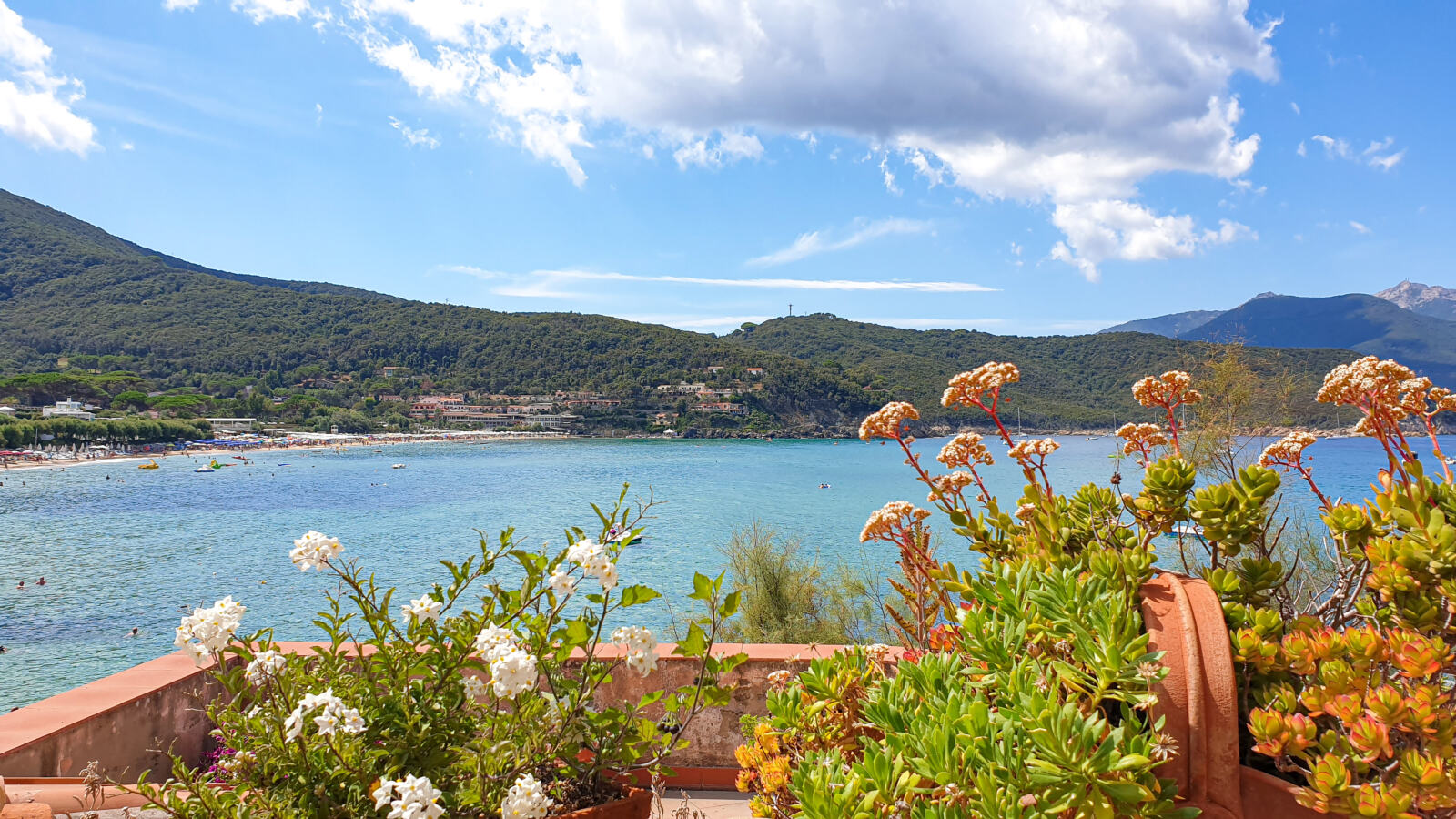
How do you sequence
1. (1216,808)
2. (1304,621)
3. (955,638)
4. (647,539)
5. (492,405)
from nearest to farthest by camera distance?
(1216,808)
(1304,621)
(955,638)
(647,539)
(492,405)

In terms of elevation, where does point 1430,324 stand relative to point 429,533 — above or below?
above

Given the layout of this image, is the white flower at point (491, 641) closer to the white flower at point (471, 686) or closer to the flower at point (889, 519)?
the white flower at point (471, 686)

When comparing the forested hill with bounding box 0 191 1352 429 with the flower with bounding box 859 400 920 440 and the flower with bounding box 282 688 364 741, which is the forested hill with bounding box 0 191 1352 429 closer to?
the flower with bounding box 859 400 920 440

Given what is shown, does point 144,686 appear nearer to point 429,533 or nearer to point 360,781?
point 360,781

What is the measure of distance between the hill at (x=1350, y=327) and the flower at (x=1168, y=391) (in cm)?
11165

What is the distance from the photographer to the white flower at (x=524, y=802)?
3.87 feet

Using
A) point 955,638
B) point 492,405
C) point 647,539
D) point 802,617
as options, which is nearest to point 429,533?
point 647,539

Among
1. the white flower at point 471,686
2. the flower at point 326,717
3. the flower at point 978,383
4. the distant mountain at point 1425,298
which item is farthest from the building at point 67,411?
the distant mountain at point 1425,298

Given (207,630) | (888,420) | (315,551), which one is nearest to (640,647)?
(315,551)

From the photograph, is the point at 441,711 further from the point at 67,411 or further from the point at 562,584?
the point at 67,411

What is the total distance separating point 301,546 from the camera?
145 centimetres

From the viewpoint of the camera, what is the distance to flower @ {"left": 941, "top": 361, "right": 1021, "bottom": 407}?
6.33 feet

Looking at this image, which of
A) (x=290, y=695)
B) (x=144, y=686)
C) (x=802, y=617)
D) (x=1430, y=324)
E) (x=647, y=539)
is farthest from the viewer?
(x=1430, y=324)

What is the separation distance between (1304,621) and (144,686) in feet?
10.3
